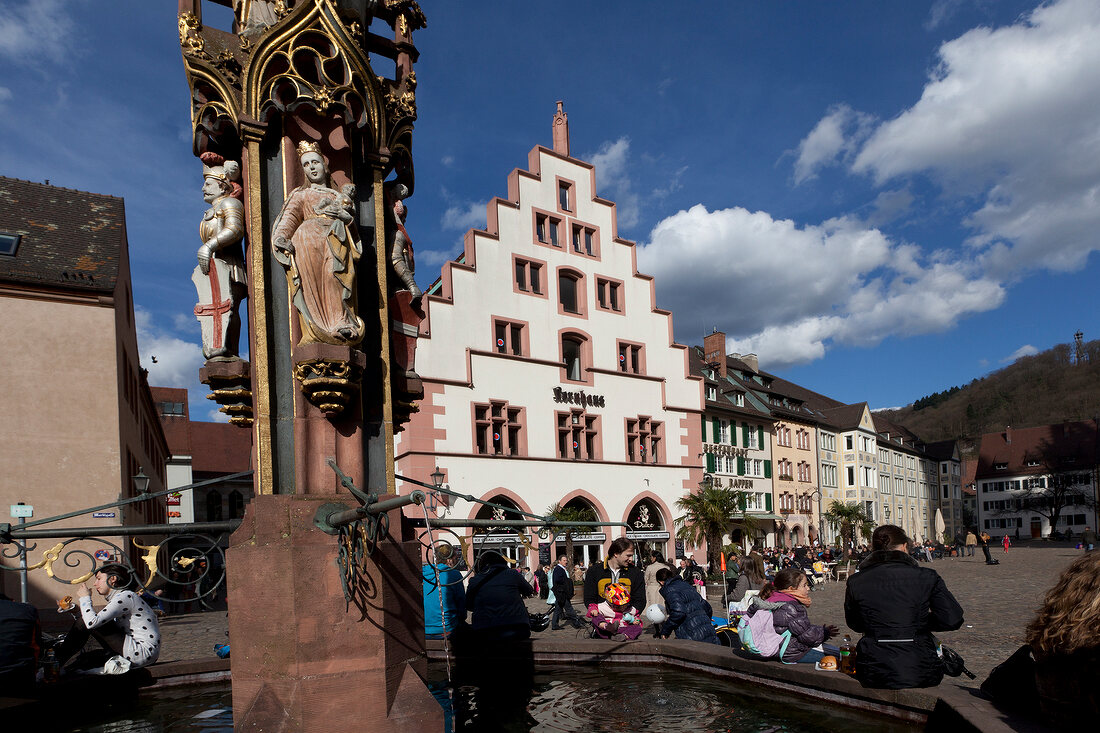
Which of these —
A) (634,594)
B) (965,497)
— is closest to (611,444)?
(634,594)

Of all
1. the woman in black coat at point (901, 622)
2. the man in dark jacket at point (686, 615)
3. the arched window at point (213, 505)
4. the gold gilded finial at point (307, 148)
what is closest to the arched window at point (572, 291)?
the man in dark jacket at point (686, 615)

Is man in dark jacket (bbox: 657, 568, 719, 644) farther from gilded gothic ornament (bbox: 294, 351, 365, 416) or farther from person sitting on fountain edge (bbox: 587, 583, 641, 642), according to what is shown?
gilded gothic ornament (bbox: 294, 351, 365, 416)

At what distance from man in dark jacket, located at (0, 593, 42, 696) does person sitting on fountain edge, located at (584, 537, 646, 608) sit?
6.17 m

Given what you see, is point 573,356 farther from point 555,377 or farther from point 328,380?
point 328,380

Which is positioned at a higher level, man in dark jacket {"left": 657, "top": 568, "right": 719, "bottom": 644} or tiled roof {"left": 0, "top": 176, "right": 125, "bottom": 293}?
tiled roof {"left": 0, "top": 176, "right": 125, "bottom": 293}

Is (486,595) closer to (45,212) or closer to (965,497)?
(45,212)

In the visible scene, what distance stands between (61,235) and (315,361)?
22.5 m

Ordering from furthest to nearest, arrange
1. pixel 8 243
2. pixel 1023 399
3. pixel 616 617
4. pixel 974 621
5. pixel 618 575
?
pixel 1023 399, pixel 8 243, pixel 974 621, pixel 618 575, pixel 616 617

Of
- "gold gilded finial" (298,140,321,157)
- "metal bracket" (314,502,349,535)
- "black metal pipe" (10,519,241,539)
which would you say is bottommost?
"black metal pipe" (10,519,241,539)

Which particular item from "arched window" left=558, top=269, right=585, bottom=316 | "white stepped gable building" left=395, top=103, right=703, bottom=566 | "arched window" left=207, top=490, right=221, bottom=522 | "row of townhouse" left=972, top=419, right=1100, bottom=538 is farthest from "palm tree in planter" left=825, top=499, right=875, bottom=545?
"row of townhouse" left=972, top=419, right=1100, bottom=538

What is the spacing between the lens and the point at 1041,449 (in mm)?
93812

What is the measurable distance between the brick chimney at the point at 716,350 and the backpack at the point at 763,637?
44.8 m

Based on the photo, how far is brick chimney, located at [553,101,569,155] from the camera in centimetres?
3509

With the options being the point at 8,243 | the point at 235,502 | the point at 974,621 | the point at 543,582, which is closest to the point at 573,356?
the point at 543,582
